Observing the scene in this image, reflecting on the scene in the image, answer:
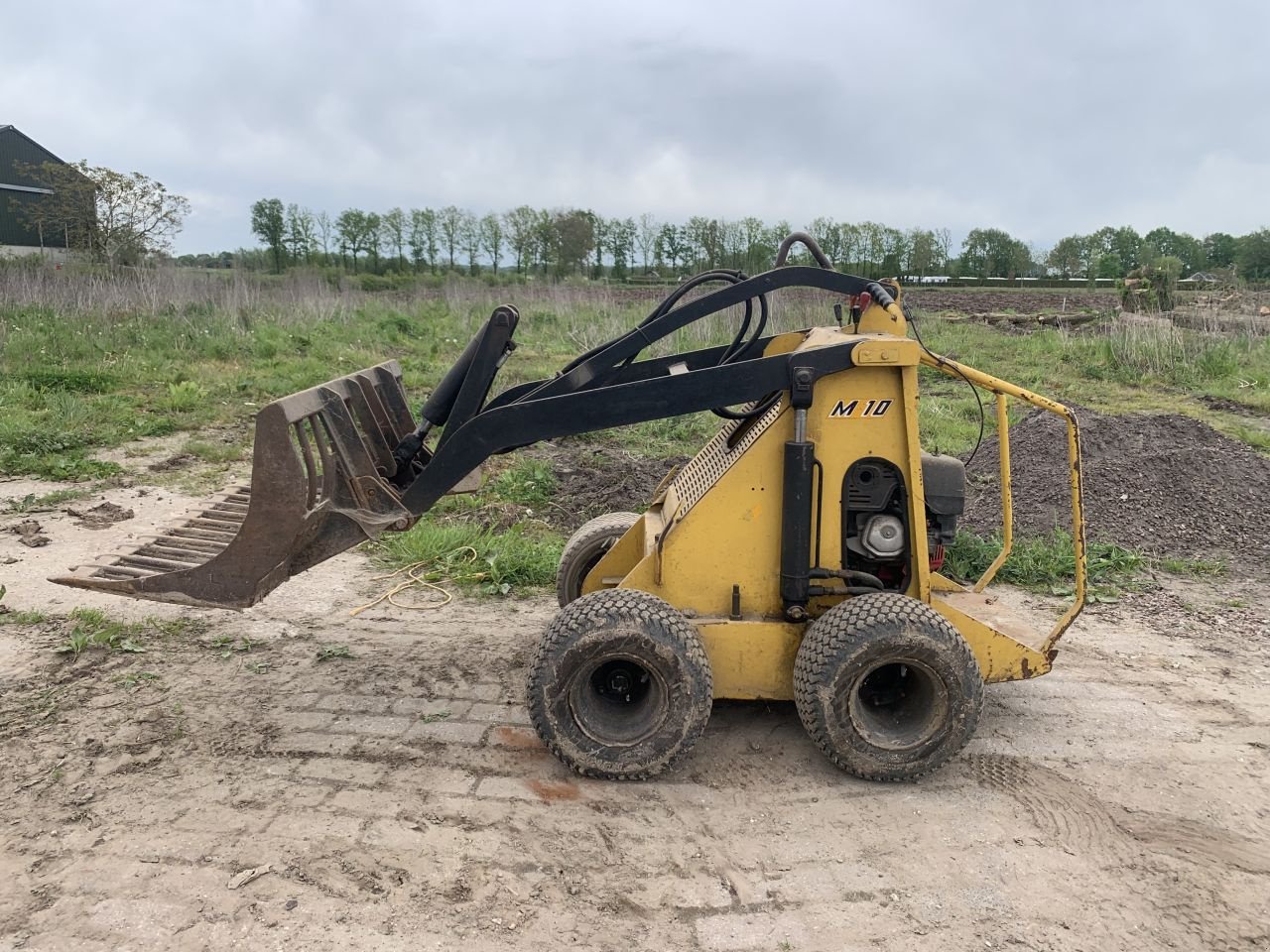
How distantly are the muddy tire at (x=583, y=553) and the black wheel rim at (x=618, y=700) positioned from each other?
1.13 m

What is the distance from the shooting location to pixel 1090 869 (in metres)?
2.99

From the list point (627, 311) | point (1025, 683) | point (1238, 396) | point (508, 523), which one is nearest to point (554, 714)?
point (1025, 683)

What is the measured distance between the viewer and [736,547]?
3.68 metres

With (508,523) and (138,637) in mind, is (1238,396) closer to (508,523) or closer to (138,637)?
(508,523)

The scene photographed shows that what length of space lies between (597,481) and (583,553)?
2899 millimetres

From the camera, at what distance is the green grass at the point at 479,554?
5.73 meters

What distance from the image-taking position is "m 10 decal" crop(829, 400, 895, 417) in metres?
3.55

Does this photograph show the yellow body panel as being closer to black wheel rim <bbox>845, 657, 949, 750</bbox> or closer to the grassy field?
black wheel rim <bbox>845, 657, 949, 750</bbox>

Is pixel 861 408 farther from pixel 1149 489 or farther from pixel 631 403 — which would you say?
pixel 1149 489

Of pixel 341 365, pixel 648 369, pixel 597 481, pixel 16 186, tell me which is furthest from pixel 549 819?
pixel 16 186

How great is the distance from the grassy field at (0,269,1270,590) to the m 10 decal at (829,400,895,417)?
282cm

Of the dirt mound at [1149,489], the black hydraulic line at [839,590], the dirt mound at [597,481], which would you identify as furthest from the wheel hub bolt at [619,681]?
the dirt mound at [1149,489]

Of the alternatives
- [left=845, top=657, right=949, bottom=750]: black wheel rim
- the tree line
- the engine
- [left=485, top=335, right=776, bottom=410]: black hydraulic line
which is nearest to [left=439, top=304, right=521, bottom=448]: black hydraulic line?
[left=485, top=335, right=776, bottom=410]: black hydraulic line

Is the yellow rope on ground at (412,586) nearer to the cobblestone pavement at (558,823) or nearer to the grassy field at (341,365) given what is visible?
the grassy field at (341,365)
